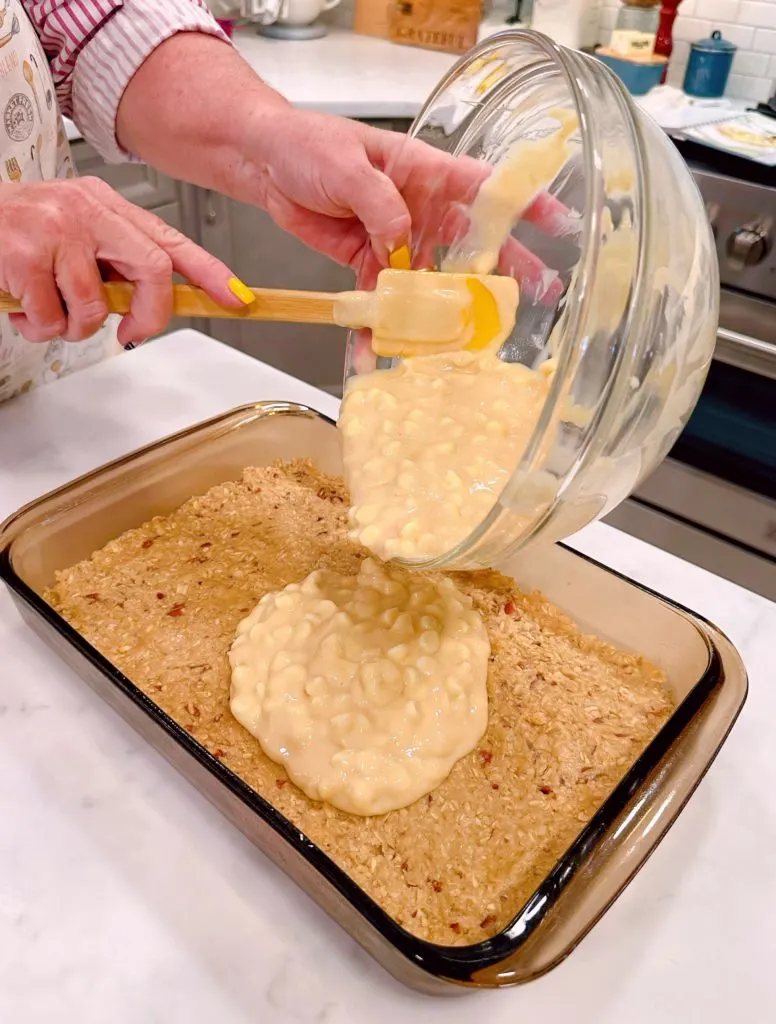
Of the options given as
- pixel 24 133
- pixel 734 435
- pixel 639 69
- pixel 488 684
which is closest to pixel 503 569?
pixel 488 684

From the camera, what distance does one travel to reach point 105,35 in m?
1.02

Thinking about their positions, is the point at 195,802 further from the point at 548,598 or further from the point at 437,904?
the point at 548,598

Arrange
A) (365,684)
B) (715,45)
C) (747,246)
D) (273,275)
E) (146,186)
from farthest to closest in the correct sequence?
(273,275)
(715,45)
(146,186)
(747,246)
(365,684)

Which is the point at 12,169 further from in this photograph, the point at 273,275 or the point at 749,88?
the point at 749,88

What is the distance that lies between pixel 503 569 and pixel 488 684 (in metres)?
0.15

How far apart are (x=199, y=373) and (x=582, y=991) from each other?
863 mm

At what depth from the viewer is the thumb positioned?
0.82 metres

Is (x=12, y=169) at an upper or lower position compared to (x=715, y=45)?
lower

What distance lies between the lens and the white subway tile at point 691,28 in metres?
2.01

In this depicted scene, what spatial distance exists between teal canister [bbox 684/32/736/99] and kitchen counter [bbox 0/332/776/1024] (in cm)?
167

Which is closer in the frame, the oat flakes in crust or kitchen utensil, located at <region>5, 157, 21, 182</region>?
the oat flakes in crust

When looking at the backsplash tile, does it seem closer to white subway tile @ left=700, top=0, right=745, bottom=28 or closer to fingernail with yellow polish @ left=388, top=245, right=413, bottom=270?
white subway tile @ left=700, top=0, right=745, bottom=28

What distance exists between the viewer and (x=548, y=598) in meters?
0.84

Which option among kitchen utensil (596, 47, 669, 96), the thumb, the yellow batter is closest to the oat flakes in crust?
the yellow batter
